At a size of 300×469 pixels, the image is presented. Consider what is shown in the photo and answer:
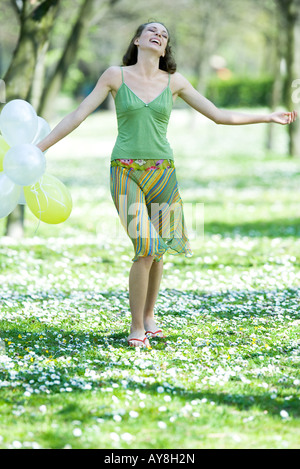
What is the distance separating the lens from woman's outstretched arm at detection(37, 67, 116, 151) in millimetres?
4938

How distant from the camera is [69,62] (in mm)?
13531

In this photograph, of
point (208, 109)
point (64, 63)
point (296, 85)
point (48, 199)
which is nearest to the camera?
point (48, 199)

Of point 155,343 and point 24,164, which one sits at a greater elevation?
point 24,164

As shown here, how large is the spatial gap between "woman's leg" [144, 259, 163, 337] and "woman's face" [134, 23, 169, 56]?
157 cm

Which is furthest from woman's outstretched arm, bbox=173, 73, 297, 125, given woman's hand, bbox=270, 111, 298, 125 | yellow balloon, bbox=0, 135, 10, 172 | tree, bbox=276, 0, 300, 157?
tree, bbox=276, 0, 300, 157

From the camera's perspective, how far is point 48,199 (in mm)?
4930

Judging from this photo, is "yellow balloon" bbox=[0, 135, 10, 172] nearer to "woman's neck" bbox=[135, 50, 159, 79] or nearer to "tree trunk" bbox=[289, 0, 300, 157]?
"woman's neck" bbox=[135, 50, 159, 79]

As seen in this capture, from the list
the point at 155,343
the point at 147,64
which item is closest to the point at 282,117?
the point at 147,64

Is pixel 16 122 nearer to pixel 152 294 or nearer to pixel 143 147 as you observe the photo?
pixel 143 147

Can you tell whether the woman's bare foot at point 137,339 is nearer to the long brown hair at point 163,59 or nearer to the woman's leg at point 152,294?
the woman's leg at point 152,294

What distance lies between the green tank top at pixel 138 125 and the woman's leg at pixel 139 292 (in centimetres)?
77

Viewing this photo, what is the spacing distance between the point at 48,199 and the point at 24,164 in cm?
43

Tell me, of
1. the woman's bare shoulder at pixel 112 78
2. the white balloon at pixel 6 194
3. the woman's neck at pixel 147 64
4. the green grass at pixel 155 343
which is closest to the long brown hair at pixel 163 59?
the woman's neck at pixel 147 64

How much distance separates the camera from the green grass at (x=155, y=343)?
12.2ft
